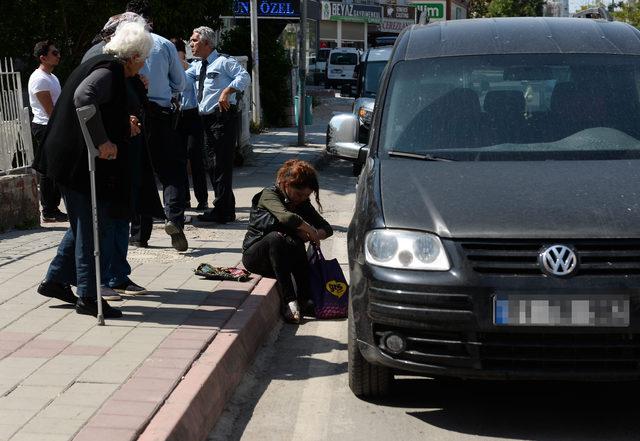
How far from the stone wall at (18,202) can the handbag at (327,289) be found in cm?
395

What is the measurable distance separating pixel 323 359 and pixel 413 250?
171 centimetres

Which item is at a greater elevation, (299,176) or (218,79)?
(218,79)

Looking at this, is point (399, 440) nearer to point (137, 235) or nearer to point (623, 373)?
point (623, 373)

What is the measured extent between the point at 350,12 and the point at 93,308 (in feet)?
221

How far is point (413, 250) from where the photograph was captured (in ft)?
16.0

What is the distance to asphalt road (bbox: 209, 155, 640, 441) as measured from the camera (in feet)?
16.5

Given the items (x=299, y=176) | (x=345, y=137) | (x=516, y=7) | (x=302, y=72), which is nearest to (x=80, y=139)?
(x=345, y=137)

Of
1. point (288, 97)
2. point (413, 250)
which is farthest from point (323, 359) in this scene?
point (288, 97)

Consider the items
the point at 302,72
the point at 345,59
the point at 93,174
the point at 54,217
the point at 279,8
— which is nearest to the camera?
the point at 93,174

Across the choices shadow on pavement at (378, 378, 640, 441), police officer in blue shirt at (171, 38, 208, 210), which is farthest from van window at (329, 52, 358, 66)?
shadow on pavement at (378, 378, 640, 441)

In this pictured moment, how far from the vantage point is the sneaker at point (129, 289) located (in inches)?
284

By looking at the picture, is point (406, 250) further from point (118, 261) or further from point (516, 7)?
point (516, 7)

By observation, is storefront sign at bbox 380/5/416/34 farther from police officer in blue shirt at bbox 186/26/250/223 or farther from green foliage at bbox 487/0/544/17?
police officer in blue shirt at bbox 186/26/250/223

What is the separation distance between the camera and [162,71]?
941cm
